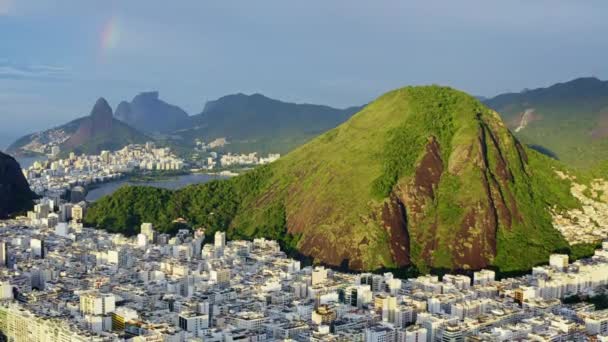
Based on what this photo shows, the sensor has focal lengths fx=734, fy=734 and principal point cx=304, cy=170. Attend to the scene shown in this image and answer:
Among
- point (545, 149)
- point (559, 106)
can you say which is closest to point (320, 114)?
point (559, 106)

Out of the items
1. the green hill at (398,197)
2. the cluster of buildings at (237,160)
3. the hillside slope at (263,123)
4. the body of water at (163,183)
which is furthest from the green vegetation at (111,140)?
the green hill at (398,197)

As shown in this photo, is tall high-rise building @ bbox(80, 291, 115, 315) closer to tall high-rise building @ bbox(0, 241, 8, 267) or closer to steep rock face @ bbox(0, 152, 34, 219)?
tall high-rise building @ bbox(0, 241, 8, 267)

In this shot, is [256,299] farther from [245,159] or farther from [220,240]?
[245,159]

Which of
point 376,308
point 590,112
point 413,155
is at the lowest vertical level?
point 376,308

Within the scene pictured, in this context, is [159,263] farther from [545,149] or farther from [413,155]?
[545,149]

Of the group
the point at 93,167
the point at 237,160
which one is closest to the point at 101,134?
the point at 237,160

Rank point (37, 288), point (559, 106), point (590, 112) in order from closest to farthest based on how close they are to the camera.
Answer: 1. point (37, 288)
2. point (590, 112)
3. point (559, 106)

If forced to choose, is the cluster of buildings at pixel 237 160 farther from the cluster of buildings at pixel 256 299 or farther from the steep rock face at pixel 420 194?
the cluster of buildings at pixel 256 299

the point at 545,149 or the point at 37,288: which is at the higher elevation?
the point at 545,149
